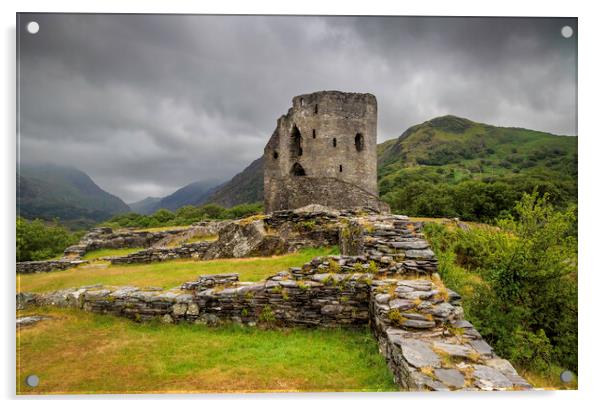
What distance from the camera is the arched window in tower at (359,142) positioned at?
23719mm

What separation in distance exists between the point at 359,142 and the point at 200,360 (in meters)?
20.9

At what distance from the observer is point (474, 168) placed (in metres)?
34.9

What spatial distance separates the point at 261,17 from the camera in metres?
6.22

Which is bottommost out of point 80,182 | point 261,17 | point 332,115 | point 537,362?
point 537,362

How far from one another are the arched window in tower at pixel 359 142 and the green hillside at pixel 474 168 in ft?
11.1

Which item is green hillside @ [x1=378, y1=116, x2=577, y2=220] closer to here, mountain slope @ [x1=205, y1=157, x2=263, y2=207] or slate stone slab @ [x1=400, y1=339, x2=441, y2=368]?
slate stone slab @ [x1=400, y1=339, x2=441, y2=368]

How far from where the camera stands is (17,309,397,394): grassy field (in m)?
4.56

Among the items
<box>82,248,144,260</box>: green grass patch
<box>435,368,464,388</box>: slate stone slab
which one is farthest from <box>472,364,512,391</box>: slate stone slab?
<box>82,248,144,260</box>: green grass patch

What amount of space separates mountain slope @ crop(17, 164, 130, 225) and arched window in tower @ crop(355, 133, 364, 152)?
16775mm

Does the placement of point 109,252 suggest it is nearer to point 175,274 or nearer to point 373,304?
point 175,274

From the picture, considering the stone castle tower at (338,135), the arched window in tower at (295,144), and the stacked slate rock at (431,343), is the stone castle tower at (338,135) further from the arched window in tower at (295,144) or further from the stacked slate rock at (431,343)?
the stacked slate rock at (431,343)

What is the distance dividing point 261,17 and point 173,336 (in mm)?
5866
